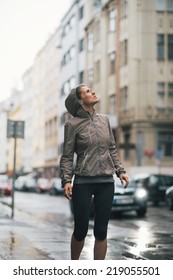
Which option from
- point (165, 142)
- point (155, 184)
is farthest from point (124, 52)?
point (155, 184)

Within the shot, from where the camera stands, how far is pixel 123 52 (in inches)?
1566

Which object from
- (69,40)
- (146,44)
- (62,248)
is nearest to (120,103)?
(146,44)

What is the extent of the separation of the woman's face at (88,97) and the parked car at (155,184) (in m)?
21.1

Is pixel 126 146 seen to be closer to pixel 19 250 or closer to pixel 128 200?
pixel 128 200

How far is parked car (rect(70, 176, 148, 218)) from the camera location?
17.8m

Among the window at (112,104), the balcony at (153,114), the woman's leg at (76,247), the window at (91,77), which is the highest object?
the window at (91,77)

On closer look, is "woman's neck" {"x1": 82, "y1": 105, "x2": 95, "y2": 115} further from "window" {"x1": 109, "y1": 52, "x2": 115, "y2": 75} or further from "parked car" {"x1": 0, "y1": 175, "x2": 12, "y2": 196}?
"window" {"x1": 109, "y1": 52, "x2": 115, "y2": 75}

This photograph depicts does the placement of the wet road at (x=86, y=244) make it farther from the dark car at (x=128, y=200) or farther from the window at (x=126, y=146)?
the window at (x=126, y=146)

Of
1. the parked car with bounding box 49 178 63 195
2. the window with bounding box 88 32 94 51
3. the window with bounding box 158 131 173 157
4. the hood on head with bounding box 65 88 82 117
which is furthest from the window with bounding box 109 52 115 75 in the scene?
the hood on head with bounding box 65 88 82 117

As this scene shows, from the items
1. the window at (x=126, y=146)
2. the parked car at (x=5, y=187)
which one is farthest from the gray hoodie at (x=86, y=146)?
the window at (x=126, y=146)

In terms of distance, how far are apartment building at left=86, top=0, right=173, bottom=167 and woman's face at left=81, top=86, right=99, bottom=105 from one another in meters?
29.6

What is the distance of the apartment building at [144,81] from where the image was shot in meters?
36.8

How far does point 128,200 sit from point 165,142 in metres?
20.6
